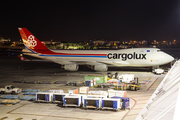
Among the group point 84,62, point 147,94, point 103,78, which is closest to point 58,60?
point 84,62

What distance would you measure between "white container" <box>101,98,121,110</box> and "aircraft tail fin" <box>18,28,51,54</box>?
33.7 meters

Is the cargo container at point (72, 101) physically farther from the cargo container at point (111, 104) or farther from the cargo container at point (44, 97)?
the cargo container at point (111, 104)

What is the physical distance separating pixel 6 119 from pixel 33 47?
35424 mm

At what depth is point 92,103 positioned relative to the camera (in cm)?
2180

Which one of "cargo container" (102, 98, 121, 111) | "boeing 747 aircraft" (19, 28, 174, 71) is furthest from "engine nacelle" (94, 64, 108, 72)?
"cargo container" (102, 98, 121, 111)

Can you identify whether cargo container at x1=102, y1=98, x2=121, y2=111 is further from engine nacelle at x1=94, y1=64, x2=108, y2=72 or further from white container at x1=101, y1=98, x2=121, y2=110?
engine nacelle at x1=94, y1=64, x2=108, y2=72

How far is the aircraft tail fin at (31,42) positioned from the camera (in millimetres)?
51531

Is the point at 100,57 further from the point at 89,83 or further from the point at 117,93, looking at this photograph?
the point at 117,93

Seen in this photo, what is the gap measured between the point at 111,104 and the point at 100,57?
92.3ft

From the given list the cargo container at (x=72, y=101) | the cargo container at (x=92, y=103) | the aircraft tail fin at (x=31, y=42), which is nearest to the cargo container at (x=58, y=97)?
the cargo container at (x=72, y=101)

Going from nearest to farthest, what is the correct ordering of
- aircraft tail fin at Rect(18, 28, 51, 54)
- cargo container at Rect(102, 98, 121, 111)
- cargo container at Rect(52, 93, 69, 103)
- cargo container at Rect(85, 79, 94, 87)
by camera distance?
cargo container at Rect(102, 98, 121, 111) → cargo container at Rect(52, 93, 69, 103) → cargo container at Rect(85, 79, 94, 87) → aircraft tail fin at Rect(18, 28, 51, 54)

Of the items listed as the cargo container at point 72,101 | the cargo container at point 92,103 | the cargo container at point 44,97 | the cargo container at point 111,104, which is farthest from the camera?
the cargo container at point 44,97

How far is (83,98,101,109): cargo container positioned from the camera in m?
21.6

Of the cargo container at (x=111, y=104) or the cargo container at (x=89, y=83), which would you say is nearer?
the cargo container at (x=111, y=104)
